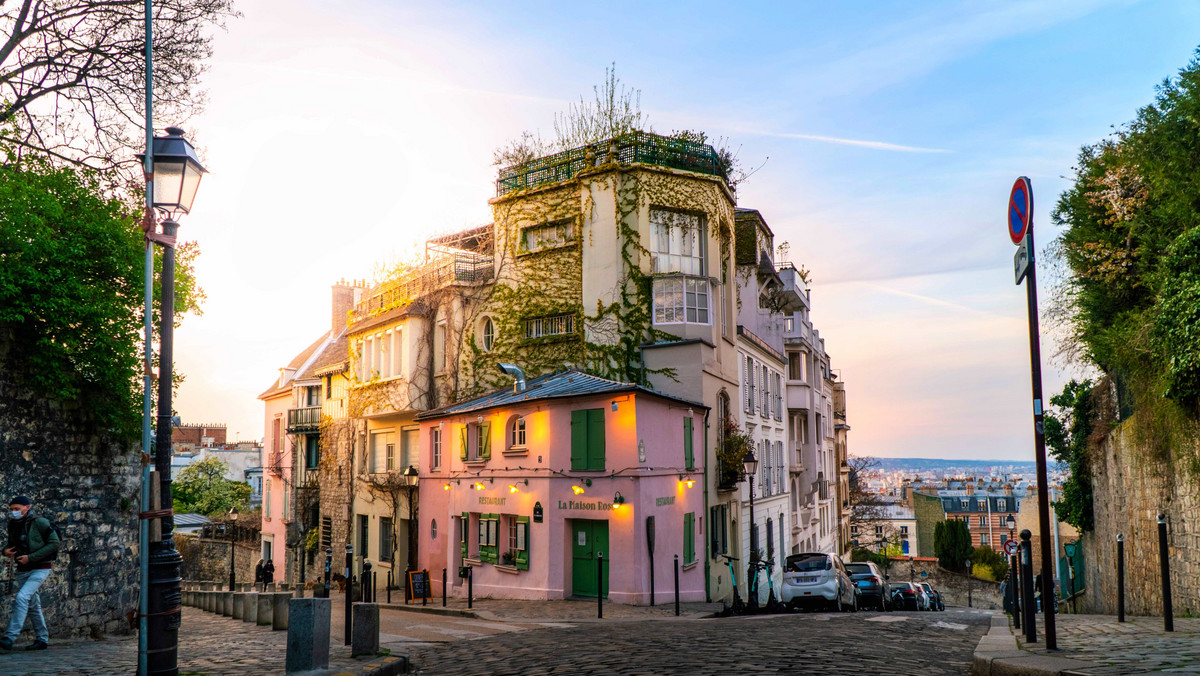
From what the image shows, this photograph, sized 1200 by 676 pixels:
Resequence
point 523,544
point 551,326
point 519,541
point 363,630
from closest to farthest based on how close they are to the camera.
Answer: point 363,630 < point 523,544 < point 519,541 < point 551,326

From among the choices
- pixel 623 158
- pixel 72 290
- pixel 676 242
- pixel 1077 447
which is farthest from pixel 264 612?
pixel 1077 447

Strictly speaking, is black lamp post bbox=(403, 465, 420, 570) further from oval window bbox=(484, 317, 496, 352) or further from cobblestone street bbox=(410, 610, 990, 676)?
cobblestone street bbox=(410, 610, 990, 676)

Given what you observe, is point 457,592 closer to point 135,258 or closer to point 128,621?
point 128,621

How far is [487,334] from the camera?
28.0 m

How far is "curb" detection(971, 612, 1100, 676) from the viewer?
254 inches

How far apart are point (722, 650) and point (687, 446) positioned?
13.3 m

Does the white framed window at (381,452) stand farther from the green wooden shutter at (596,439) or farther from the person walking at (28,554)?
the person walking at (28,554)

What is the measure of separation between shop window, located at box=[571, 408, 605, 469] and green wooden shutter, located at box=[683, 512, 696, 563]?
10.5ft

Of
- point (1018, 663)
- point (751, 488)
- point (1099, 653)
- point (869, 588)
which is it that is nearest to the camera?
point (1018, 663)

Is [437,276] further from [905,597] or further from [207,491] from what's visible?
[207,491]

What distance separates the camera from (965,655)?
9062mm

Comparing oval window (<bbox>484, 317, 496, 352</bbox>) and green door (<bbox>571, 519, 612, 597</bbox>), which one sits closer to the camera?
green door (<bbox>571, 519, 612, 597</bbox>)

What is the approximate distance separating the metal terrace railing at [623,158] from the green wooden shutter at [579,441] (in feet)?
28.9

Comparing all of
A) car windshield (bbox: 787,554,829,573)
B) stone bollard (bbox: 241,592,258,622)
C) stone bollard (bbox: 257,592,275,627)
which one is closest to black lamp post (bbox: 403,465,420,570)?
stone bollard (bbox: 241,592,258,622)
